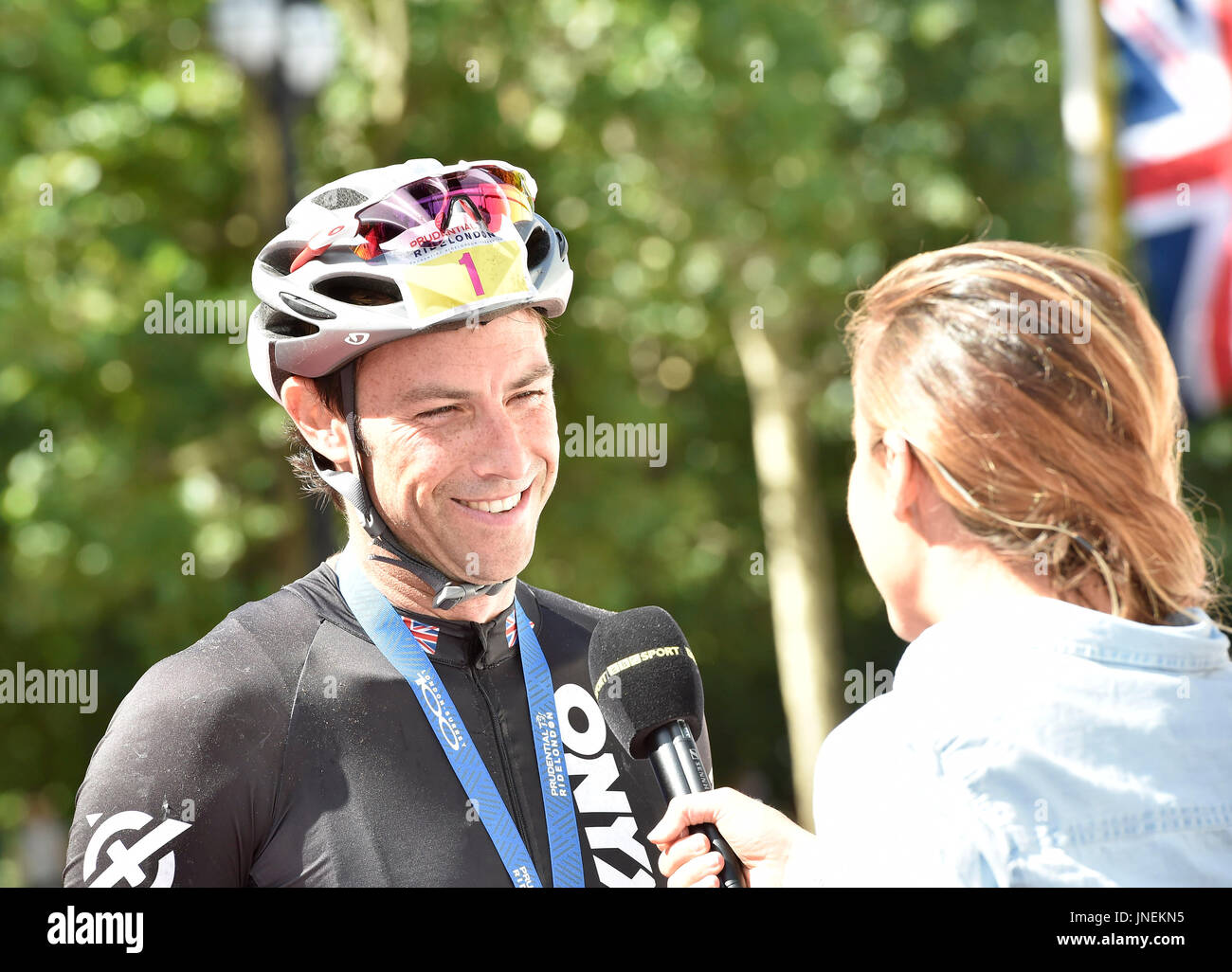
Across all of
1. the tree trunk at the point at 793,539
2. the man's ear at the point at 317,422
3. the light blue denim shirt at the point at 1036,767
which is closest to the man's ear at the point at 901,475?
the light blue denim shirt at the point at 1036,767

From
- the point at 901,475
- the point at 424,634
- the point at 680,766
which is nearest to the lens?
the point at 901,475

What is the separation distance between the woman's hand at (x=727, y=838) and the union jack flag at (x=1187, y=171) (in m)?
4.90

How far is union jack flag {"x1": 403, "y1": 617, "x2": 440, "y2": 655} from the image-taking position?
9.24ft

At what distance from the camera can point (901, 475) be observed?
2.13m

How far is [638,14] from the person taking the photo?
902 cm

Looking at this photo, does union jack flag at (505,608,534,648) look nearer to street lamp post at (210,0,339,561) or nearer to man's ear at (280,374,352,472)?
man's ear at (280,374,352,472)

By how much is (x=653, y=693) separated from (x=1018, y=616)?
716 millimetres

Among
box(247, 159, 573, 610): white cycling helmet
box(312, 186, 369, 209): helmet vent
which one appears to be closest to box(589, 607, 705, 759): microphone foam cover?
box(247, 159, 573, 610): white cycling helmet

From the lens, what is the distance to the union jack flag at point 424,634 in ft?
9.24

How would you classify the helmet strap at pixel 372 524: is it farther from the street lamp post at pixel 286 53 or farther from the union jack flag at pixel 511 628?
the street lamp post at pixel 286 53

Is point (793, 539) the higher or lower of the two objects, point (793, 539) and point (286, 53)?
the lower

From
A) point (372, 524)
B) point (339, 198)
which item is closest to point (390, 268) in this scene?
point (339, 198)

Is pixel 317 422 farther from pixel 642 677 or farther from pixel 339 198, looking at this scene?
pixel 642 677

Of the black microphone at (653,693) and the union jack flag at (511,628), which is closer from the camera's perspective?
the black microphone at (653,693)
